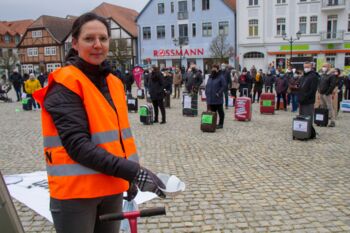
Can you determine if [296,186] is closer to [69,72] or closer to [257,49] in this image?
[69,72]

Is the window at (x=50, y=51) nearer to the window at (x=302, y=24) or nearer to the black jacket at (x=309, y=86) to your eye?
the window at (x=302, y=24)

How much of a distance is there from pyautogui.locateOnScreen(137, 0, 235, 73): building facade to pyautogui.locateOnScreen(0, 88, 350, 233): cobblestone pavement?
3301 cm

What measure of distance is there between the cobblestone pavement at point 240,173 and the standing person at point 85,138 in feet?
7.26

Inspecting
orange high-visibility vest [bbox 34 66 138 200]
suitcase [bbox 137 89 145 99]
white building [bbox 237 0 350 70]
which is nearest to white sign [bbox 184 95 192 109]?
suitcase [bbox 137 89 145 99]

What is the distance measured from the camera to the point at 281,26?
4012 cm

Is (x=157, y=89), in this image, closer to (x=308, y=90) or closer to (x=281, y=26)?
(x=308, y=90)

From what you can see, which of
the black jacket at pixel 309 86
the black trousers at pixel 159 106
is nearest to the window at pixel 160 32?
the black trousers at pixel 159 106

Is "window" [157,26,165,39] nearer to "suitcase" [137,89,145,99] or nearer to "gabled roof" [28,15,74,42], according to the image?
"gabled roof" [28,15,74,42]

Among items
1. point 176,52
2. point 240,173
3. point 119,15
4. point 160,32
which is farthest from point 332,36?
point 240,173

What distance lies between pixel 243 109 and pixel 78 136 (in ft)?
35.0

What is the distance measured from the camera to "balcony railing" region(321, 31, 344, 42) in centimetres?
3816

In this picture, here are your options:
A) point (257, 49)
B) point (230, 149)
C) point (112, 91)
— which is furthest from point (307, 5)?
point (112, 91)

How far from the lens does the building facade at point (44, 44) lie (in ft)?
187

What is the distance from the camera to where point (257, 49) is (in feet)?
135
